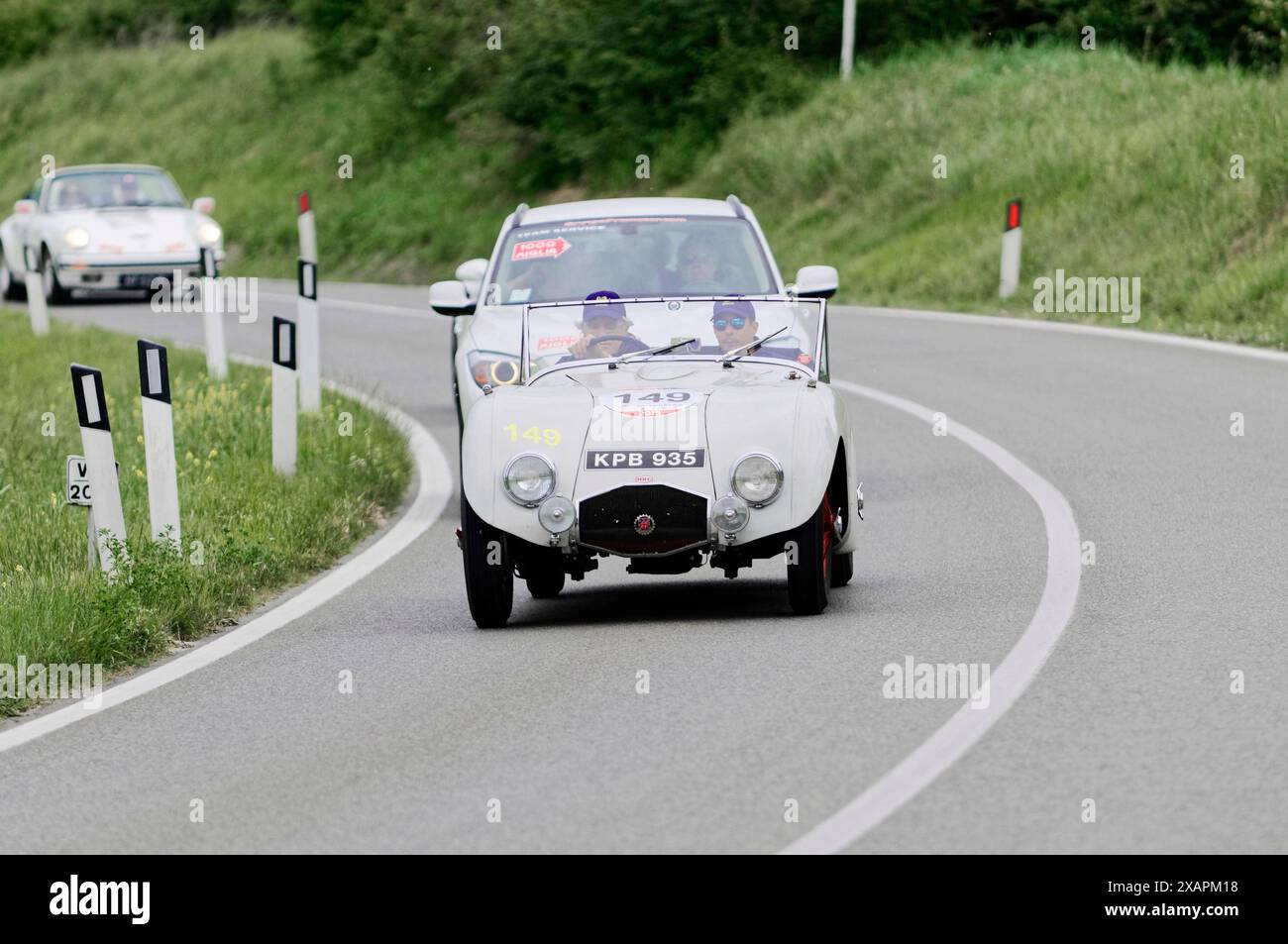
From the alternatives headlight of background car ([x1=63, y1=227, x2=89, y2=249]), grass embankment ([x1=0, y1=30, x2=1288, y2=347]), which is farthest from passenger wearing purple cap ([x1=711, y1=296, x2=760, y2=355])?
headlight of background car ([x1=63, y1=227, x2=89, y2=249])

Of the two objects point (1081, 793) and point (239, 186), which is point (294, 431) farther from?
point (239, 186)

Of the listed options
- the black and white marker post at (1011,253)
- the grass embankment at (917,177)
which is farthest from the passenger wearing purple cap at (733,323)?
the black and white marker post at (1011,253)

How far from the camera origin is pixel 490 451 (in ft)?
29.1

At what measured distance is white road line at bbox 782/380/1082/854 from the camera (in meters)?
5.78

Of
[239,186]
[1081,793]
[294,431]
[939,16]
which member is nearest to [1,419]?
[294,431]

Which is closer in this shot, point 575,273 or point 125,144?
point 575,273

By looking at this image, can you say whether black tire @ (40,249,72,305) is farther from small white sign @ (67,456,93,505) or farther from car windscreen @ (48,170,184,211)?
small white sign @ (67,456,93,505)

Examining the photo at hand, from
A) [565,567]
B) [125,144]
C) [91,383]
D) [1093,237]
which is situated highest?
[91,383]

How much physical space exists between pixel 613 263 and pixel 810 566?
148 inches

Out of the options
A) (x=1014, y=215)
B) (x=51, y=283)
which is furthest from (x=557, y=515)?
(x=51, y=283)

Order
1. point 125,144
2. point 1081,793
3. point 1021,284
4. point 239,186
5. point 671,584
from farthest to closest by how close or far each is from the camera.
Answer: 1. point 125,144
2. point 239,186
3. point 1021,284
4. point 671,584
5. point 1081,793

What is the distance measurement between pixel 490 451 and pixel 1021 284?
58.3 ft

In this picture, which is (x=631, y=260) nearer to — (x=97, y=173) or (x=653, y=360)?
(x=653, y=360)

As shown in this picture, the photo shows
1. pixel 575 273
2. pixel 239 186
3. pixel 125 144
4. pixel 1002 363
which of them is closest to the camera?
pixel 575 273
